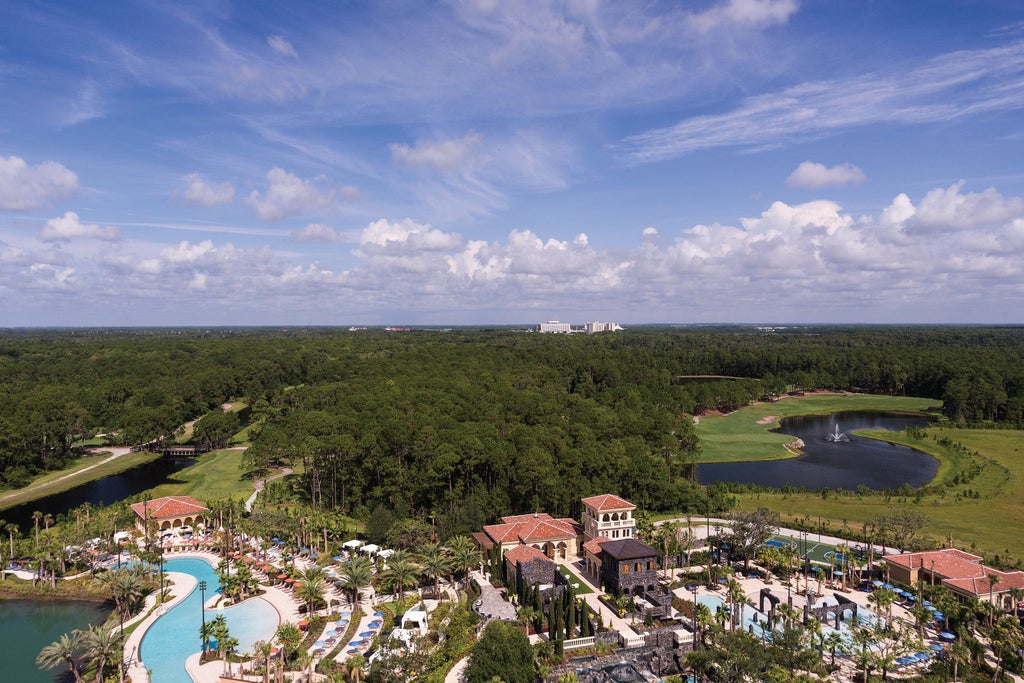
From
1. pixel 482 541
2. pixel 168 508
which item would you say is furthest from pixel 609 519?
pixel 168 508

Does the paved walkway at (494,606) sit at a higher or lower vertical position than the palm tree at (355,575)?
lower

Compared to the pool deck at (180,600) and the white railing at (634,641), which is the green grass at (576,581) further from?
the pool deck at (180,600)

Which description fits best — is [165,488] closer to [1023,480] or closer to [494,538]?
[494,538]

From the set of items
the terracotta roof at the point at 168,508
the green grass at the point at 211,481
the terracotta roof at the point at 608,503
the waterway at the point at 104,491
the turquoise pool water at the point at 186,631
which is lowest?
the waterway at the point at 104,491

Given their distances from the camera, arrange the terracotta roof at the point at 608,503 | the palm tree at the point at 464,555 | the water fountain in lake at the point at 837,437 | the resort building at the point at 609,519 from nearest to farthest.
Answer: the palm tree at the point at 464,555, the resort building at the point at 609,519, the terracotta roof at the point at 608,503, the water fountain in lake at the point at 837,437

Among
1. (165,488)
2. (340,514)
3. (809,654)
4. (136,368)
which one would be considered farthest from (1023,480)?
(136,368)

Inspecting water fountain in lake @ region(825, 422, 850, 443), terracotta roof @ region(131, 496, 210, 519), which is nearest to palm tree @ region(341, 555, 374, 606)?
terracotta roof @ region(131, 496, 210, 519)

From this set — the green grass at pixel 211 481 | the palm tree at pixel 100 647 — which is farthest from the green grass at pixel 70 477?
the palm tree at pixel 100 647
